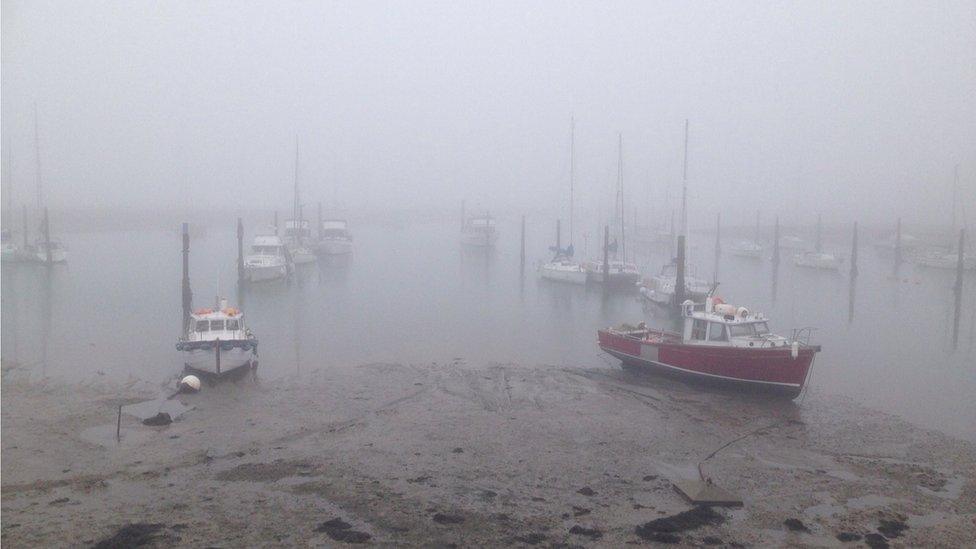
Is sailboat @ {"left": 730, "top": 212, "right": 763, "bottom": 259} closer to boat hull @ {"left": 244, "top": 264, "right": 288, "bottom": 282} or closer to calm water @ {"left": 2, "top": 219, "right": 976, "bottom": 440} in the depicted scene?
calm water @ {"left": 2, "top": 219, "right": 976, "bottom": 440}

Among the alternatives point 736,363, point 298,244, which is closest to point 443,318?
point 736,363

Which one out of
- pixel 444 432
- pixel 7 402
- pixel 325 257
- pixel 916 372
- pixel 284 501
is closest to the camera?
pixel 284 501

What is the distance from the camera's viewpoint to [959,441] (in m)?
16.9

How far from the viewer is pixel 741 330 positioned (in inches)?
787

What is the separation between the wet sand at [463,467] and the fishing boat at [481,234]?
60.3m

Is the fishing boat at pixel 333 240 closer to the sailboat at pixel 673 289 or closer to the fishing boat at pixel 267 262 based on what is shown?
the fishing boat at pixel 267 262

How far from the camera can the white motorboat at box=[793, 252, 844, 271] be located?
207 ft

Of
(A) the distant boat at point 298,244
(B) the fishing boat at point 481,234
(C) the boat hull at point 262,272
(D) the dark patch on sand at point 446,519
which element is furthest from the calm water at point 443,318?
(D) the dark patch on sand at point 446,519

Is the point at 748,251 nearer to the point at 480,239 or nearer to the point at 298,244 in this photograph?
the point at 480,239

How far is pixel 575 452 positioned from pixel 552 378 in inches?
314

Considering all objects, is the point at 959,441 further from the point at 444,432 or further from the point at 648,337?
the point at 444,432

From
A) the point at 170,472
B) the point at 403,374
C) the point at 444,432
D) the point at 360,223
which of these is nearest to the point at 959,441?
the point at 444,432

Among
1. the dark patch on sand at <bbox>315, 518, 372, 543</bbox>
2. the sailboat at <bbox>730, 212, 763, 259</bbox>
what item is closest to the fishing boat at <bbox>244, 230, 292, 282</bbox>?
the dark patch on sand at <bbox>315, 518, 372, 543</bbox>

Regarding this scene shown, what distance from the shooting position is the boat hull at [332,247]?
228ft
